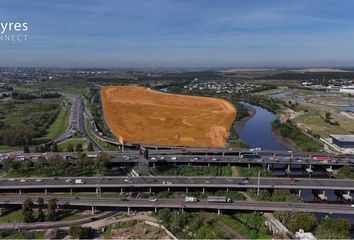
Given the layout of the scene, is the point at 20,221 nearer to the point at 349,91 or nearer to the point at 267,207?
the point at 267,207

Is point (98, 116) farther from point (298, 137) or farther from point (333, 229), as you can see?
point (333, 229)

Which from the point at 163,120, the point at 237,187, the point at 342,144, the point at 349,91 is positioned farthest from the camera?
the point at 349,91

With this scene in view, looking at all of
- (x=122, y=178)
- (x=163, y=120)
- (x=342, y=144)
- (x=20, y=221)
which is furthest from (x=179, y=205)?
(x=163, y=120)

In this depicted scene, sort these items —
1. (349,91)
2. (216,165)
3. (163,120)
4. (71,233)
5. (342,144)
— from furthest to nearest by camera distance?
(349,91), (163,120), (342,144), (216,165), (71,233)

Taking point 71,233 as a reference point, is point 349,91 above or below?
above

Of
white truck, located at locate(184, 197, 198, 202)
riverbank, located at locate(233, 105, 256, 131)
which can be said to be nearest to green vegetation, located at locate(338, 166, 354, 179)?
white truck, located at locate(184, 197, 198, 202)
